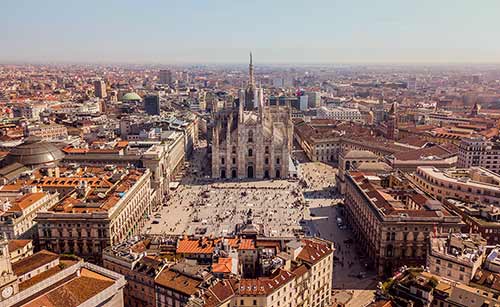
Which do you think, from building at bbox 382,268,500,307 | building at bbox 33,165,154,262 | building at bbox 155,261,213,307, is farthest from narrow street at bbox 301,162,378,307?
building at bbox 33,165,154,262

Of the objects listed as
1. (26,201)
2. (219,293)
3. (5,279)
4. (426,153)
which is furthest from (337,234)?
(5,279)

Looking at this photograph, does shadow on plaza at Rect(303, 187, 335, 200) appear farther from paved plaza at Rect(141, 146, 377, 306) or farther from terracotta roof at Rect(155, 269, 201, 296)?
terracotta roof at Rect(155, 269, 201, 296)

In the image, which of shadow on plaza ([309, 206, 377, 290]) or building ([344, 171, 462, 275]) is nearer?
building ([344, 171, 462, 275])

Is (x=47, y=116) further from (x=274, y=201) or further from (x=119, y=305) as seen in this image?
(x=119, y=305)

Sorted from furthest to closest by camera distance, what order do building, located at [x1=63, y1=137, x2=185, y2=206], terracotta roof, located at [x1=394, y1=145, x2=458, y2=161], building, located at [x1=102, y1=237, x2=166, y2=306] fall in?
terracotta roof, located at [x1=394, y1=145, x2=458, y2=161], building, located at [x1=63, y1=137, x2=185, y2=206], building, located at [x1=102, y1=237, x2=166, y2=306]

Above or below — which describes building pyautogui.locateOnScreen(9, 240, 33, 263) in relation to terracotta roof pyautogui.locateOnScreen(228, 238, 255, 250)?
below

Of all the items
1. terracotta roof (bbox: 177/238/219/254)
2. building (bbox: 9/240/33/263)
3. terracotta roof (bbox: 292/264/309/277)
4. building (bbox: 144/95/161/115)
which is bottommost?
building (bbox: 9/240/33/263)

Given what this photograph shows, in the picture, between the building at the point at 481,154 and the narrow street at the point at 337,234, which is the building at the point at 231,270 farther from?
the building at the point at 481,154

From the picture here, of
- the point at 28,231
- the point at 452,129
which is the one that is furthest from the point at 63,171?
the point at 452,129

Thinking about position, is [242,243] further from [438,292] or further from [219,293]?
[438,292]
